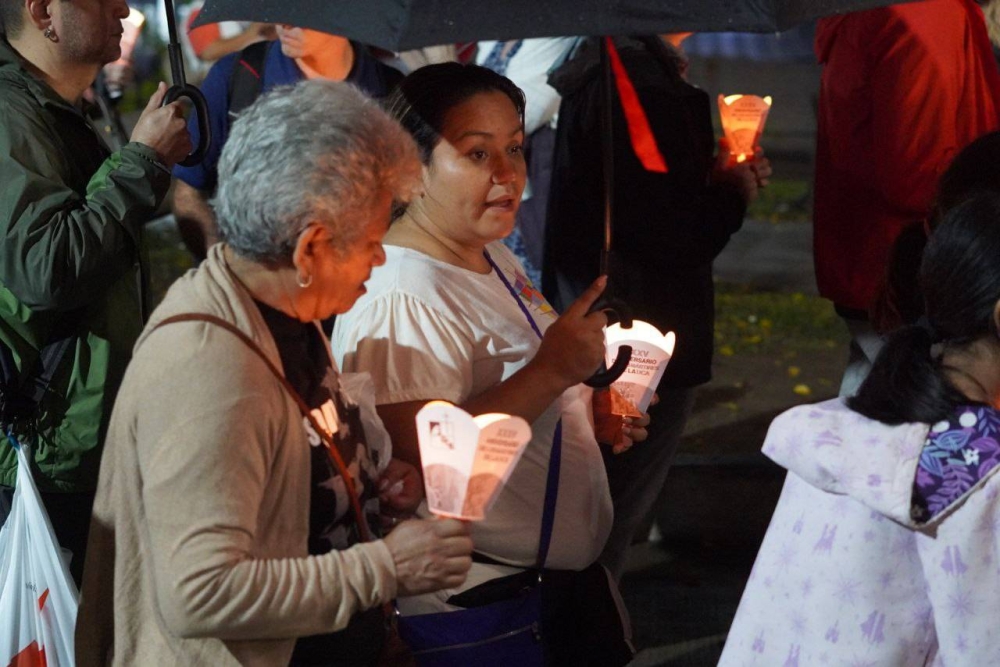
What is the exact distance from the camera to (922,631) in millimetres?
2279

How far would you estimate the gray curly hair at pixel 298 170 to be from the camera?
2.23 metres

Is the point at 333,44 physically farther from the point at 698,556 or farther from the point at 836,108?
the point at 698,556

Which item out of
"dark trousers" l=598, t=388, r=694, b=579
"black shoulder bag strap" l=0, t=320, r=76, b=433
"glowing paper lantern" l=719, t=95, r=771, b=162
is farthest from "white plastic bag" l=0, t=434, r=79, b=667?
"glowing paper lantern" l=719, t=95, r=771, b=162

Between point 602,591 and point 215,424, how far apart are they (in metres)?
1.31

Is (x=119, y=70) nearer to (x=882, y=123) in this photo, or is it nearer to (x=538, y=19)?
(x=882, y=123)

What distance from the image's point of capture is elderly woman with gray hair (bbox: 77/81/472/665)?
6.89 feet

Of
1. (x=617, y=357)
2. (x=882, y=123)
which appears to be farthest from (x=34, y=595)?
(x=882, y=123)

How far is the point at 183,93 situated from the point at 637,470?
207 cm

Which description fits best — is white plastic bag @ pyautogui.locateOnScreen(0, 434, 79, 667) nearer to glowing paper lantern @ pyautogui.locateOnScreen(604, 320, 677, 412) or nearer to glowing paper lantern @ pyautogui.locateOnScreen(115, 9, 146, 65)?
glowing paper lantern @ pyautogui.locateOnScreen(604, 320, 677, 412)

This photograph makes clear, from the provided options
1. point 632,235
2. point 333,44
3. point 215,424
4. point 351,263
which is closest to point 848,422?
point 351,263

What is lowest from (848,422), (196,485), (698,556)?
(698,556)

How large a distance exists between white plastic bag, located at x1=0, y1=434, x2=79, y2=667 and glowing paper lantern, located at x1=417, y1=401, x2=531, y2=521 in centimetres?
109

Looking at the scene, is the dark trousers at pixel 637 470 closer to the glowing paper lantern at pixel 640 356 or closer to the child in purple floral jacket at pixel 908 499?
the glowing paper lantern at pixel 640 356

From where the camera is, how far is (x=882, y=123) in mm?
4500
